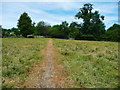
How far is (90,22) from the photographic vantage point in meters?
47.0

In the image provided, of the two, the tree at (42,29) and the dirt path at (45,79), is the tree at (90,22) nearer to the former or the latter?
the tree at (42,29)

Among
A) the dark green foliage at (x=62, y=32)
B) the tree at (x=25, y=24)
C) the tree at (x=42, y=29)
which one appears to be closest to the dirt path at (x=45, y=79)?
the tree at (x=25, y=24)

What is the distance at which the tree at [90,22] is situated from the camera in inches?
1800

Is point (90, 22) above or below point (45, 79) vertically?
above

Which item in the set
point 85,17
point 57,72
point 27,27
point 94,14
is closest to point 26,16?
point 27,27

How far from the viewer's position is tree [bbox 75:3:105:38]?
45719mm

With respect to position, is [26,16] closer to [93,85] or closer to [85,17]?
[85,17]

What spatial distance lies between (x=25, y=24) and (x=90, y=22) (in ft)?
75.3

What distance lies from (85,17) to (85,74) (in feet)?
143

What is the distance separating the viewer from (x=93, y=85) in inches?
165

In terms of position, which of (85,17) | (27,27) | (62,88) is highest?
(85,17)

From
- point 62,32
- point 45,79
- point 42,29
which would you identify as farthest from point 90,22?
point 45,79

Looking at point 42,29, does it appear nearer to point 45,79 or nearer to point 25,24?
point 25,24

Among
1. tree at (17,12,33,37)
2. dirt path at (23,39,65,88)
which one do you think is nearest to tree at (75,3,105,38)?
tree at (17,12,33,37)
